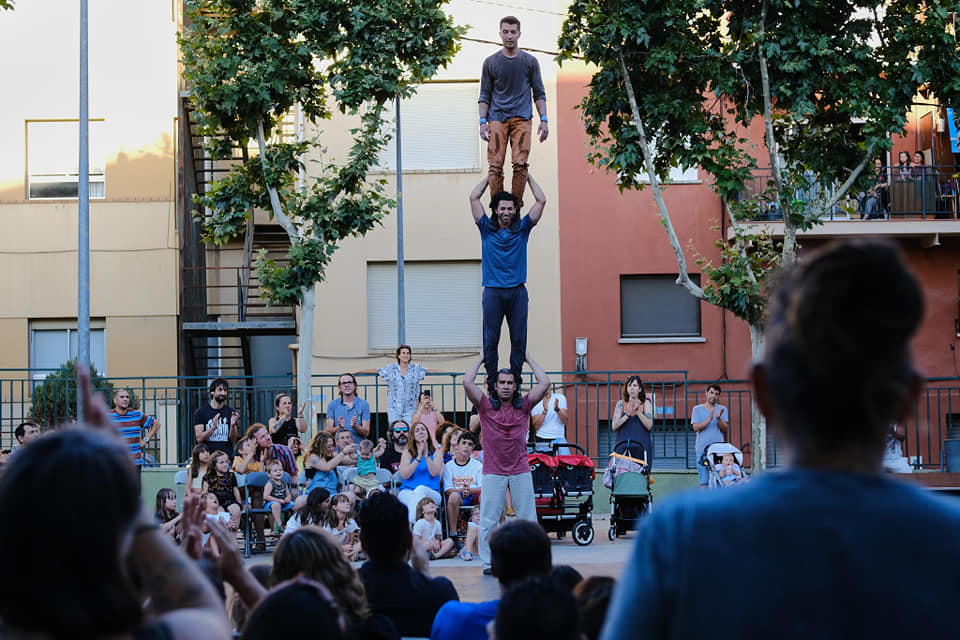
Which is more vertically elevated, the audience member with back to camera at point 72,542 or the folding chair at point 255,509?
the audience member with back to camera at point 72,542

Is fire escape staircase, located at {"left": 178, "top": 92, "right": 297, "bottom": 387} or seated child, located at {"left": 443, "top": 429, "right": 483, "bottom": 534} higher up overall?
fire escape staircase, located at {"left": 178, "top": 92, "right": 297, "bottom": 387}

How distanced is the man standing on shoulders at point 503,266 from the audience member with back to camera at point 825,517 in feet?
27.0

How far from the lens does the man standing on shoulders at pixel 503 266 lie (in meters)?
10.1

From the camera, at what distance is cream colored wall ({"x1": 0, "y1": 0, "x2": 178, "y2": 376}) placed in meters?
22.2

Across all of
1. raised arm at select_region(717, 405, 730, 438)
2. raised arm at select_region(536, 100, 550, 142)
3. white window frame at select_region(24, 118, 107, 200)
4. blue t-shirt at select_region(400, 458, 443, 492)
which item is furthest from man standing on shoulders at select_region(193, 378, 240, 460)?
white window frame at select_region(24, 118, 107, 200)

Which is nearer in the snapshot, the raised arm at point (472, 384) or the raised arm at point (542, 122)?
the raised arm at point (472, 384)

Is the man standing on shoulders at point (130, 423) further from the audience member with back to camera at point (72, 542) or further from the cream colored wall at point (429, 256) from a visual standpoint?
the audience member with back to camera at point (72, 542)

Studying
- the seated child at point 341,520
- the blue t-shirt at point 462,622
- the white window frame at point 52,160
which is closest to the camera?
the blue t-shirt at point 462,622

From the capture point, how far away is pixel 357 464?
1304cm

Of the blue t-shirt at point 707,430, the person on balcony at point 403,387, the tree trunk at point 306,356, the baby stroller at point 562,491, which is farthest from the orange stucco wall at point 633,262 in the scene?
the baby stroller at point 562,491

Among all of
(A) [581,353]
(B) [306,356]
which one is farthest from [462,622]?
(A) [581,353]

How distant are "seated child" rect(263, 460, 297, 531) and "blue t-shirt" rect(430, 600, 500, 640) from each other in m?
8.40

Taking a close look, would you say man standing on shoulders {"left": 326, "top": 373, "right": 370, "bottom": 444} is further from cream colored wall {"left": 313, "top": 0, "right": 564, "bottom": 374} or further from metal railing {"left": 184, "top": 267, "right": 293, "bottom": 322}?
metal railing {"left": 184, "top": 267, "right": 293, "bottom": 322}

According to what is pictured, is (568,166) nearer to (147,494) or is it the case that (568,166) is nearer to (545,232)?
(545,232)
